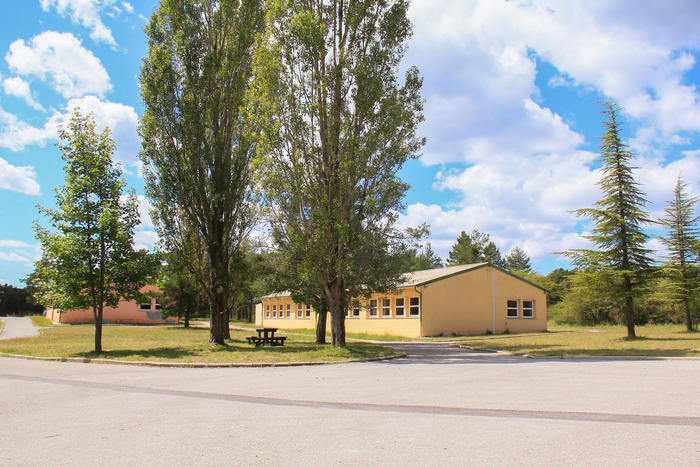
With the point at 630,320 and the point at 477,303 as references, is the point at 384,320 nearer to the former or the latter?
the point at 477,303

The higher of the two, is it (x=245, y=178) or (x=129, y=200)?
(x=245, y=178)

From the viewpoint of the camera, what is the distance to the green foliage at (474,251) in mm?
69250

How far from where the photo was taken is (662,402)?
6523 millimetres

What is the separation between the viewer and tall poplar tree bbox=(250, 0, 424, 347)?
1516cm

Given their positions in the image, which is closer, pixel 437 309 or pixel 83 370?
pixel 83 370

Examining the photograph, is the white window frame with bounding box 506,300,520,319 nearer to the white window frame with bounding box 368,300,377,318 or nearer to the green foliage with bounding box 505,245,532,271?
the white window frame with bounding box 368,300,377,318

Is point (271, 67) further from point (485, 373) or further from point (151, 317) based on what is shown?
point (151, 317)

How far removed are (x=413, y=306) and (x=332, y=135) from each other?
48.8ft

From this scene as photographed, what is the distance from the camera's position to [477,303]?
29.1 metres

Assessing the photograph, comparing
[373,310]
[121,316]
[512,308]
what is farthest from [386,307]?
[121,316]

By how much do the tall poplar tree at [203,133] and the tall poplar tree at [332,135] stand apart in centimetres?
308

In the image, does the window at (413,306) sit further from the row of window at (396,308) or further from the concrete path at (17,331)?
the concrete path at (17,331)

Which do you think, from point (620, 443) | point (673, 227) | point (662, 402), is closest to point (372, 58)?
point (662, 402)

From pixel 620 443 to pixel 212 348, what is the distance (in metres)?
15.4
